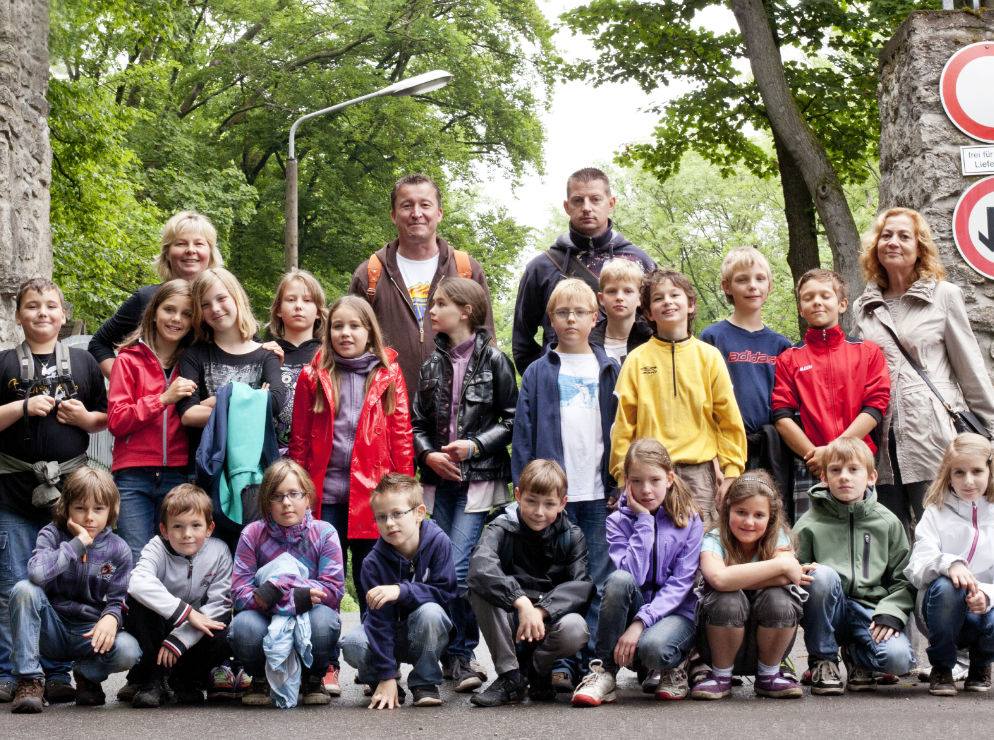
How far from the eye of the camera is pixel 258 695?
5.13 meters

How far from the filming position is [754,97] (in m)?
16.4

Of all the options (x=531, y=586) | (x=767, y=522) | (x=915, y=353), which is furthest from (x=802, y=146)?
(x=531, y=586)

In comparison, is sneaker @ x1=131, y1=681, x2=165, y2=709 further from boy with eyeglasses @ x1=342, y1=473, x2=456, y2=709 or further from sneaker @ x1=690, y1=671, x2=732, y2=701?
sneaker @ x1=690, y1=671, x2=732, y2=701

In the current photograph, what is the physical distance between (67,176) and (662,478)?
655 inches

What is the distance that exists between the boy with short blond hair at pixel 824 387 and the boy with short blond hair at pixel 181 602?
3.03 meters

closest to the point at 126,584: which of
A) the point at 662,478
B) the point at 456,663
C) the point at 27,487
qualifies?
the point at 27,487

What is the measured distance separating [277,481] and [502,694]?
1.48 meters

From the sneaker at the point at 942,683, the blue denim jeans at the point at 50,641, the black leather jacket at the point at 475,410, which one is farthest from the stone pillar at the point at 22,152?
the sneaker at the point at 942,683

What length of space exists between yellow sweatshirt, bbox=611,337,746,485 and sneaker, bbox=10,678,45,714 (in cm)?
295

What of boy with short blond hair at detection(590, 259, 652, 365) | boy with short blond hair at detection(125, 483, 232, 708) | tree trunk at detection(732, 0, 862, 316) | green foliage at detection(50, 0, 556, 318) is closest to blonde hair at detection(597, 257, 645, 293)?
boy with short blond hair at detection(590, 259, 652, 365)

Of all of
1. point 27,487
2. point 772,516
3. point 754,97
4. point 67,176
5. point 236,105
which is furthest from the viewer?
point 236,105

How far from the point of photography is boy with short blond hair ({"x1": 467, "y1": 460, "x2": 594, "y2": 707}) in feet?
16.5

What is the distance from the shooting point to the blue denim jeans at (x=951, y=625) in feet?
16.3

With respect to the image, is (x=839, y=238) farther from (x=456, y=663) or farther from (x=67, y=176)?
(x=67, y=176)
